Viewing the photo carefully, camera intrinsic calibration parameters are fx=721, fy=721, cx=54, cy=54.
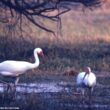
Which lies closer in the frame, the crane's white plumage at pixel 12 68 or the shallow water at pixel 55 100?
the shallow water at pixel 55 100

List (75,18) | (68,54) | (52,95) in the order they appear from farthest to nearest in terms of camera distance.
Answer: (75,18) < (68,54) < (52,95)

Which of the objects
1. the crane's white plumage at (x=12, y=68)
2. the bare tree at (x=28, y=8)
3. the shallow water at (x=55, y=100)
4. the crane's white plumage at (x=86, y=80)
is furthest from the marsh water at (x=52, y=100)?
the bare tree at (x=28, y=8)

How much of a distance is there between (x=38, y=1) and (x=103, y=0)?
1.78m

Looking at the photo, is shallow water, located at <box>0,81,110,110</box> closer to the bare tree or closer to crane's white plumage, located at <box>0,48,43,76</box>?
crane's white plumage, located at <box>0,48,43,76</box>

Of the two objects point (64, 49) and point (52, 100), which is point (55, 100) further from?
point (64, 49)

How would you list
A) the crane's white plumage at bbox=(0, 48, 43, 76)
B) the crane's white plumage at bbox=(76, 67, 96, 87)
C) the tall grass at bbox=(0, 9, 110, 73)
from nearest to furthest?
the crane's white plumage at bbox=(76, 67, 96, 87)
the crane's white plumage at bbox=(0, 48, 43, 76)
the tall grass at bbox=(0, 9, 110, 73)

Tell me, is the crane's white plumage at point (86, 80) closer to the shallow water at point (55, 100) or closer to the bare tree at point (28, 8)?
the shallow water at point (55, 100)

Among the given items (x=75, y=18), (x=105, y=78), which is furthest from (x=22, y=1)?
(x=75, y=18)

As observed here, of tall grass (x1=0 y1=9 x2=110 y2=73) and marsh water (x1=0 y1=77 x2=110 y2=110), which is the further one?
tall grass (x1=0 y1=9 x2=110 y2=73)

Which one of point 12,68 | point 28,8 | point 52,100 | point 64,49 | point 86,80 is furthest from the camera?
point 64,49

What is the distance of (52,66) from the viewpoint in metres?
18.6

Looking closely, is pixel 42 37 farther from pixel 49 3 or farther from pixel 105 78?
pixel 105 78

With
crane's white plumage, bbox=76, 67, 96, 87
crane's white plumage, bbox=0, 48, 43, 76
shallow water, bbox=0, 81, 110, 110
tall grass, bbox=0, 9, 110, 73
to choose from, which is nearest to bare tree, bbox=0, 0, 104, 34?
tall grass, bbox=0, 9, 110, 73

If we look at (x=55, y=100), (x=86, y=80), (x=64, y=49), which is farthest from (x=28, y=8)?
(x=55, y=100)
